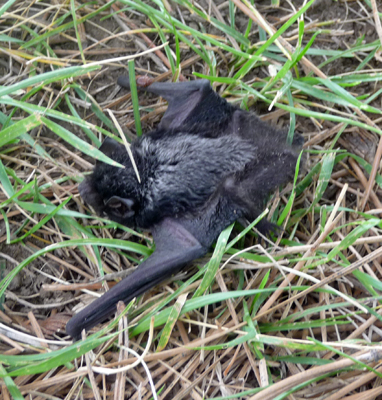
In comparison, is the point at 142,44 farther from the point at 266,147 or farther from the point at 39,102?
the point at 266,147

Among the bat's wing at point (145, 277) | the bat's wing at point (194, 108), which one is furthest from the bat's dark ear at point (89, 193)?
the bat's wing at point (194, 108)

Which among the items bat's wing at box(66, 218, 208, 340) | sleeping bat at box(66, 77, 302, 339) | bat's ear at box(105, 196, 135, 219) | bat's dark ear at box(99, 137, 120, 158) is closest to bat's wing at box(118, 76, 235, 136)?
sleeping bat at box(66, 77, 302, 339)

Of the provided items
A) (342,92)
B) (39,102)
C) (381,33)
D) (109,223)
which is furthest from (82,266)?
(381,33)

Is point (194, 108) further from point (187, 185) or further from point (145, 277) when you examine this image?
point (145, 277)

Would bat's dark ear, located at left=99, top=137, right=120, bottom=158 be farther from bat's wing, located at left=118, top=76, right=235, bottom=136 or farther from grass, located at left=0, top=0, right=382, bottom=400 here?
bat's wing, located at left=118, top=76, right=235, bottom=136

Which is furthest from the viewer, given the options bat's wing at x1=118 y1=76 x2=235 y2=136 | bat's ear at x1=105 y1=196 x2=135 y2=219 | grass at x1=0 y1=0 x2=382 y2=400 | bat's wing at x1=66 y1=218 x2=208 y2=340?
bat's wing at x1=118 y1=76 x2=235 y2=136

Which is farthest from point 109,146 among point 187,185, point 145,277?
point 145,277

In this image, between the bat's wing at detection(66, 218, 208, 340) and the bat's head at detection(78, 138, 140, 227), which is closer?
the bat's wing at detection(66, 218, 208, 340)
